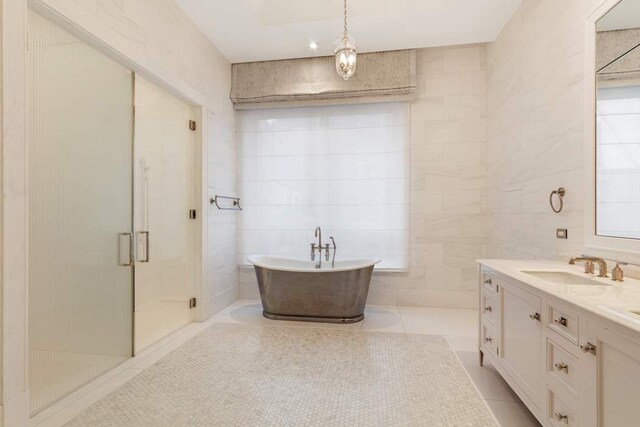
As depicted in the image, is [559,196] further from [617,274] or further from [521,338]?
[521,338]

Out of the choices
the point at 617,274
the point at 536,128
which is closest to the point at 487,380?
the point at 617,274

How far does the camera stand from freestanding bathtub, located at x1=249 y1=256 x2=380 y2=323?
3.17 meters

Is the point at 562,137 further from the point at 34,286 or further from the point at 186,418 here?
the point at 34,286

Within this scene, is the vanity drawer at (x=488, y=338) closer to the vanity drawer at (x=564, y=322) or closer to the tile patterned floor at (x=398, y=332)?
the tile patterned floor at (x=398, y=332)

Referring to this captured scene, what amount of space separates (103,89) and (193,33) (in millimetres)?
1348

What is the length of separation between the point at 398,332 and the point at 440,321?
58 centimetres

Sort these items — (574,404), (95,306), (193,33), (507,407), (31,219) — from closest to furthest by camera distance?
(574,404), (31,219), (507,407), (95,306), (193,33)

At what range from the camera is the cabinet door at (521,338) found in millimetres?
1553

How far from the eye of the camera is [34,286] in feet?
5.65

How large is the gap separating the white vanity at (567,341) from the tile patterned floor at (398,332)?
16 centimetres

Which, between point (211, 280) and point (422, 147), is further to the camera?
point (422, 147)

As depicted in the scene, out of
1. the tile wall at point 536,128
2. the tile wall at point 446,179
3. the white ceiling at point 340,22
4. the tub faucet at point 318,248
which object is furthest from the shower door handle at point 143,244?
the tile wall at point 536,128

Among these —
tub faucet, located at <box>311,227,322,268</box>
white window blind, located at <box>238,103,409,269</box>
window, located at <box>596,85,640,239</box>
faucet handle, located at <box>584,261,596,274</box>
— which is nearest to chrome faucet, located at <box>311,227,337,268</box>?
tub faucet, located at <box>311,227,322,268</box>

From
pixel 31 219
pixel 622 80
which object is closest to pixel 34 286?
pixel 31 219
